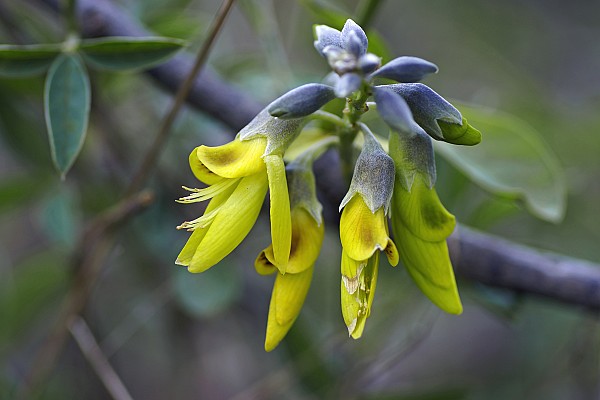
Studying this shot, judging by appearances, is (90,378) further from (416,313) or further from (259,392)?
(416,313)

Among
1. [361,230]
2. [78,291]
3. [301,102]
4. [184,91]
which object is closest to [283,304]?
[361,230]

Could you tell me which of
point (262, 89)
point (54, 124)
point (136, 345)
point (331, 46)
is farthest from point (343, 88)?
point (136, 345)

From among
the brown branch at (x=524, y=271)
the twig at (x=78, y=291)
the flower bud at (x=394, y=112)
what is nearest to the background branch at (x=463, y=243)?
the brown branch at (x=524, y=271)

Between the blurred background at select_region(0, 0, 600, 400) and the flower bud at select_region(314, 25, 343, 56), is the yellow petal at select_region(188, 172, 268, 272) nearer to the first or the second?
the flower bud at select_region(314, 25, 343, 56)

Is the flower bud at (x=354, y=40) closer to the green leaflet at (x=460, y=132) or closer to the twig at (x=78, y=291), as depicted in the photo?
the green leaflet at (x=460, y=132)

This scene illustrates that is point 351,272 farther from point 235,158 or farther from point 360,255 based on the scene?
point 235,158

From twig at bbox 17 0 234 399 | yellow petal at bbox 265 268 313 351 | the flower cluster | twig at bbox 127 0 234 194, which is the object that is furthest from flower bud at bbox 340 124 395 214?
twig at bbox 17 0 234 399
